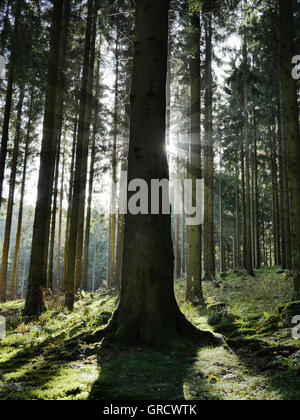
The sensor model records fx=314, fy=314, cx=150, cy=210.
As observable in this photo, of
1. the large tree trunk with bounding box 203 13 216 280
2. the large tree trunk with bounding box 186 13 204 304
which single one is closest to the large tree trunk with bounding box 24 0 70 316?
the large tree trunk with bounding box 186 13 204 304

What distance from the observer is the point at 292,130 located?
812 cm

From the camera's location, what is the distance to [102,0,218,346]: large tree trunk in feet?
16.6

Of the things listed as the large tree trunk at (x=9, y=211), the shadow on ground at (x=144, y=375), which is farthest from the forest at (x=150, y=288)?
the large tree trunk at (x=9, y=211)

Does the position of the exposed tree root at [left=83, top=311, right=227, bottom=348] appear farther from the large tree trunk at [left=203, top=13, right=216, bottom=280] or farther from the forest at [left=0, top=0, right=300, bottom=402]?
the large tree trunk at [left=203, top=13, right=216, bottom=280]

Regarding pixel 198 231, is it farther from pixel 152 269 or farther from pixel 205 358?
pixel 205 358

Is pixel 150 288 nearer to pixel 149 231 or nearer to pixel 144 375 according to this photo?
pixel 149 231

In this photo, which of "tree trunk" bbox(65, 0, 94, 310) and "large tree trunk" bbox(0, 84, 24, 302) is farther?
"large tree trunk" bbox(0, 84, 24, 302)

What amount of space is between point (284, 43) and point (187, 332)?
7.62 m

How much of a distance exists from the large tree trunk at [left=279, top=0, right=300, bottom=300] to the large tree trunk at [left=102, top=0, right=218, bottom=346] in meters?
3.64

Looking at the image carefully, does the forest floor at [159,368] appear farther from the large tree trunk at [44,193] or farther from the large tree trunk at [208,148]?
the large tree trunk at [208,148]

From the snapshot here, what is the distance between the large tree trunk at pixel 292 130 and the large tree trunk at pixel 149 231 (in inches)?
143

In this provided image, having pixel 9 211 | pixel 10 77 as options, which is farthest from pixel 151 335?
pixel 9 211

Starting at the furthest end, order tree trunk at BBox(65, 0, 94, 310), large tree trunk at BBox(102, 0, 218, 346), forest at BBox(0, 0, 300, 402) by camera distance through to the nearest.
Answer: tree trunk at BBox(65, 0, 94, 310)
large tree trunk at BBox(102, 0, 218, 346)
forest at BBox(0, 0, 300, 402)

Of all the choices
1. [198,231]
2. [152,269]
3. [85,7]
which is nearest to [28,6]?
[85,7]
